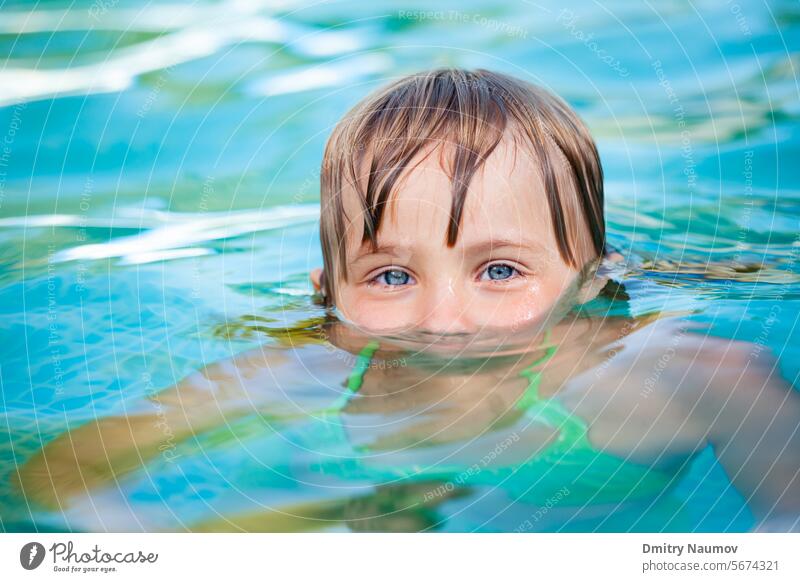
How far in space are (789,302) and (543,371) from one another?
371 millimetres

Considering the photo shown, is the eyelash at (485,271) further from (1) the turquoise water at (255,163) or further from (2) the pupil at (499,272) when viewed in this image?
(1) the turquoise water at (255,163)

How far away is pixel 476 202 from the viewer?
96 centimetres

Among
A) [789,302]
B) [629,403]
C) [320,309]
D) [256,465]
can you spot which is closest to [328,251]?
[320,309]

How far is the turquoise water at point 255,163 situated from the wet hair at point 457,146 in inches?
6.7

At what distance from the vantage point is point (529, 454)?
91cm

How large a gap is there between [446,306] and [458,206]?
4.3 inches

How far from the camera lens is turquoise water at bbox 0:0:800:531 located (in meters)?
1.16

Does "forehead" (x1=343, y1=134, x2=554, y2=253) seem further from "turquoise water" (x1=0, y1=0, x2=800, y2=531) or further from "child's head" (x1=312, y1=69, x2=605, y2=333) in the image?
"turquoise water" (x1=0, y1=0, x2=800, y2=531)

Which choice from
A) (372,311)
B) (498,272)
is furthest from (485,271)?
(372,311)

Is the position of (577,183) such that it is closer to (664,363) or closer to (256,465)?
(664,363)

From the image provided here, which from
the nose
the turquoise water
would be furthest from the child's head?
the turquoise water

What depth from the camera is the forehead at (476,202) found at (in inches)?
37.7

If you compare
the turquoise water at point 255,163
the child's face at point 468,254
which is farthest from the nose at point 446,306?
the turquoise water at point 255,163
